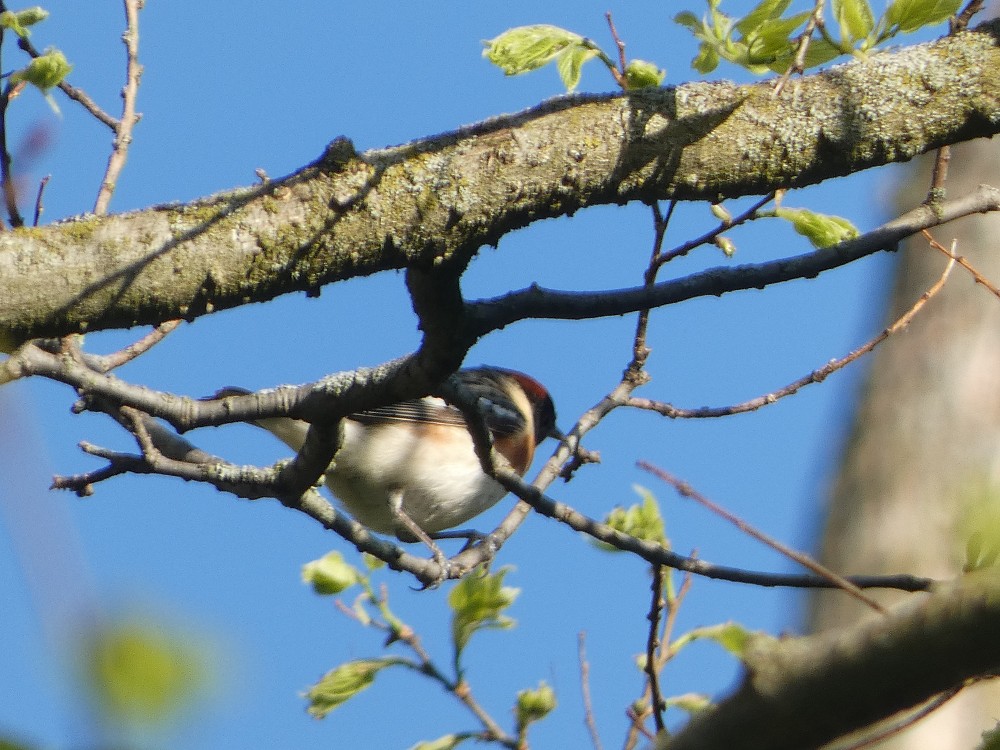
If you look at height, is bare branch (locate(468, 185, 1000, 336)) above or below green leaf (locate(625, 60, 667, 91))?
below

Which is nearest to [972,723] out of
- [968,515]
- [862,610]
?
[862,610]

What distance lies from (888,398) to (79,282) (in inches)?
191

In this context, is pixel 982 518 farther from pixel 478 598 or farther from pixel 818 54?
pixel 478 598

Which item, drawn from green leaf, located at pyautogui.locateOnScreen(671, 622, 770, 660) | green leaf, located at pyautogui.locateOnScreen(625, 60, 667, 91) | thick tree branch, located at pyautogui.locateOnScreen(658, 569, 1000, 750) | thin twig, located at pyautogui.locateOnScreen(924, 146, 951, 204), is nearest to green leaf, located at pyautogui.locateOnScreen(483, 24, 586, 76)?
green leaf, located at pyautogui.locateOnScreen(625, 60, 667, 91)

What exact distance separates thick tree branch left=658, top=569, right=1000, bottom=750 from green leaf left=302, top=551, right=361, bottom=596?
3177 millimetres

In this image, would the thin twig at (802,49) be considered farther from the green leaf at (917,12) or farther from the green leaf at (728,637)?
the green leaf at (728,637)

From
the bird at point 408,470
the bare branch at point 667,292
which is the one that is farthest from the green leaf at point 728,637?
the bird at point 408,470

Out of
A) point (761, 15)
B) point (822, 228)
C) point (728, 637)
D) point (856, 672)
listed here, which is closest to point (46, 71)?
point (761, 15)

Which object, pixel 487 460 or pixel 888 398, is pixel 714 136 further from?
pixel 888 398

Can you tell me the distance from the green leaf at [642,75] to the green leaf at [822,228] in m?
0.53

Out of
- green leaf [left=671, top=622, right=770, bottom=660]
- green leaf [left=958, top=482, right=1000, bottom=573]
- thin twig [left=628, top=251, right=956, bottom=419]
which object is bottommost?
green leaf [left=958, top=482, right=1000, bottom=573]

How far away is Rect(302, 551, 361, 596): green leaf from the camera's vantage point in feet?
13.6

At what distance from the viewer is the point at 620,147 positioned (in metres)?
2.47

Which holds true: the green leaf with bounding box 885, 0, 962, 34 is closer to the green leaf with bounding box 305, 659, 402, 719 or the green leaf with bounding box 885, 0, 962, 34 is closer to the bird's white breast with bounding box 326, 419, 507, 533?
the green leaf with bounding box 305, 659, 402, 719
